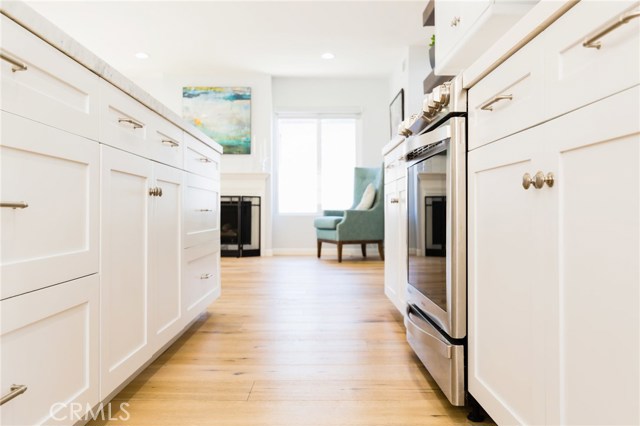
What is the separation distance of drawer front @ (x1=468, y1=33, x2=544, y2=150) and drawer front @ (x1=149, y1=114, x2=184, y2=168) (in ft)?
3.38

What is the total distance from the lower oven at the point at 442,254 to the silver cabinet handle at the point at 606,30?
19.1 inches

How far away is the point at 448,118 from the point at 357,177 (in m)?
4.07

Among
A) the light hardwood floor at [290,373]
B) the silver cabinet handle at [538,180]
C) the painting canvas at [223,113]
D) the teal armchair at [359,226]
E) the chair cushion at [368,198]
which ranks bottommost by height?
the light hardwood floor at [290,373]

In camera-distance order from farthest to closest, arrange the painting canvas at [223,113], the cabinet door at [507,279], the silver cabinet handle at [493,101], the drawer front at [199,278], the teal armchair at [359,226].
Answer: the painting canvas at [223,113] < the teal armchair at [359,226] < the drawer front at [199,278] < the silver cabinet handle at [493,101] < the cabinet door at [507,279]

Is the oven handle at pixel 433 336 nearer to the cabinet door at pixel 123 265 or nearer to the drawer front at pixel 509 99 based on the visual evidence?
the drawer front at pixel 509 99

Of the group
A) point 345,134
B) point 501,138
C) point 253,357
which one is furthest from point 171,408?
point 345,134

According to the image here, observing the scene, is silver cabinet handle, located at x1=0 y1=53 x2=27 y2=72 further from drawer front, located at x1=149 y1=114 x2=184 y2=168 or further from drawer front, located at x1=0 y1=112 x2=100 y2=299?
drawer front, located at x1=149 y1=114 x2=184 y2=168

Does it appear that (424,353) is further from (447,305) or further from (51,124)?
(51,124)

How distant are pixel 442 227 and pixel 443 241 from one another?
0.04 m

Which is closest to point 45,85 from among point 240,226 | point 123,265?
point 123,265

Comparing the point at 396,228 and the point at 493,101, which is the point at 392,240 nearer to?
the point at 396,228

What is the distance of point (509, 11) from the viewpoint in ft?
4.23

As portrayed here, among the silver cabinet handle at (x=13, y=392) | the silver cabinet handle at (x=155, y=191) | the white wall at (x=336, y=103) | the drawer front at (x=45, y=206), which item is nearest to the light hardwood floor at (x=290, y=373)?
the silver cabinet handle at (x=13, y=392)

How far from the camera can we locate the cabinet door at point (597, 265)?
21.4 inches
